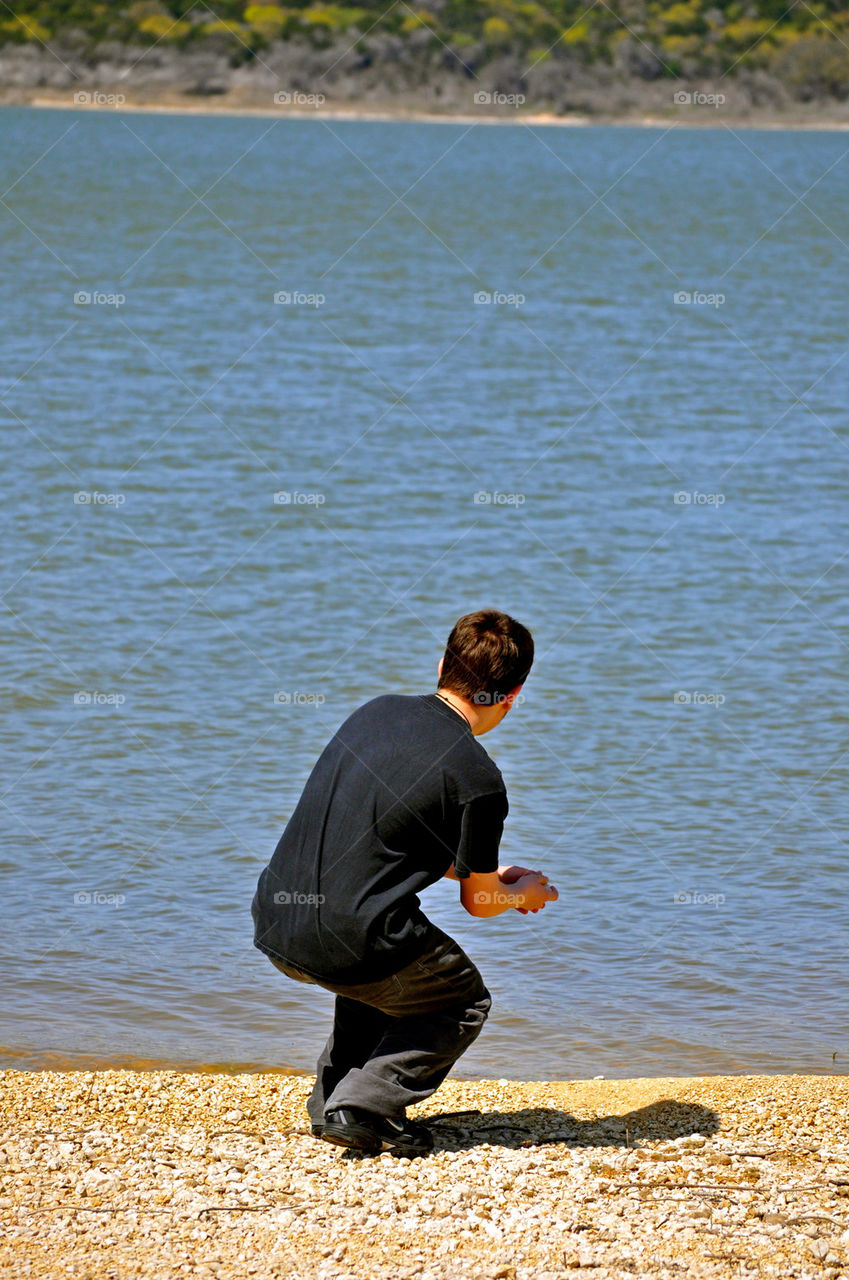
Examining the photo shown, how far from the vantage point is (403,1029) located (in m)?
4.12

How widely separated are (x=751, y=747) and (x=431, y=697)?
5050 mm

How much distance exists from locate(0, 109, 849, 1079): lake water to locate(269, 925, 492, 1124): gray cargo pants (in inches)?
48.6

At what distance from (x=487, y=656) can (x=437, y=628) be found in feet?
21.6

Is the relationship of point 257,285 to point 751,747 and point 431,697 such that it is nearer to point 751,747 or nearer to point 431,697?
point 751,747

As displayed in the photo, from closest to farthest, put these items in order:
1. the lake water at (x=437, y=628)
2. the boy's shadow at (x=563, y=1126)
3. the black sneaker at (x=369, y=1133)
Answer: the black sneaker at (x=369, y=1133) → the boy's shadow at (x=563, y=1126) → the lake water at (x=437, y=628)

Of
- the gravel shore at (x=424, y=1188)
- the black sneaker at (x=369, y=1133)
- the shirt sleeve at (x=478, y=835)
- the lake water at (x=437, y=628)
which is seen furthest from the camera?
the lake water at (x=437, y=628)

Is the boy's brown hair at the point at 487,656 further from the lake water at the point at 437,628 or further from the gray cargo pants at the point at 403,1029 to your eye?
the lake water at the point at 437,628

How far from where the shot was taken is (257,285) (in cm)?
2894

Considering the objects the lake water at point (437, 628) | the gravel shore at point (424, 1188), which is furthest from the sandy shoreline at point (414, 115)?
the gravel shore at point (424, 1188)

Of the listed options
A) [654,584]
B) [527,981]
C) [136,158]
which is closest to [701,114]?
[136,158]

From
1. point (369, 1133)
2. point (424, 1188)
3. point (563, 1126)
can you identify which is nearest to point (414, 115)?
point (563, 1126)

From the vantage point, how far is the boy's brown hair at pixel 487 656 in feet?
A: 13.1

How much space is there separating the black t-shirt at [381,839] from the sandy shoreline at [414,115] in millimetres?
80956

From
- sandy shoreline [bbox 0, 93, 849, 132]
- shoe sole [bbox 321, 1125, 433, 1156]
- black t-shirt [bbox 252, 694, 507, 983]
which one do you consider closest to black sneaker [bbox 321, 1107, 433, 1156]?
shoe sole [bbox 321, 1125, 433, 1156]
